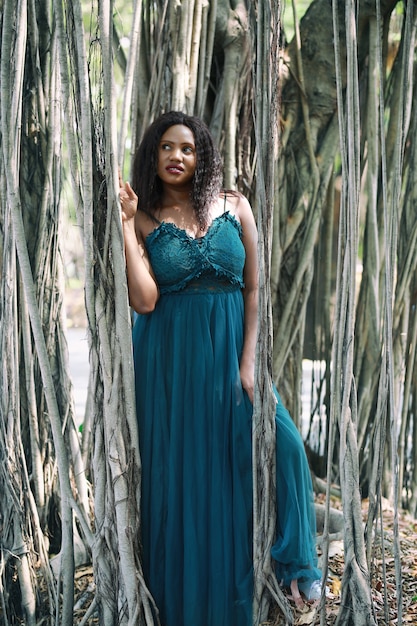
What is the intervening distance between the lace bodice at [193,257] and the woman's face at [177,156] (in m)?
0.14

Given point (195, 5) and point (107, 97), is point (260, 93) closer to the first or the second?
point (107, 97)

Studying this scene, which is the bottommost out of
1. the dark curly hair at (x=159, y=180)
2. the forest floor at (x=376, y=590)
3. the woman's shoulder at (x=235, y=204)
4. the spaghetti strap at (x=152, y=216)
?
the forest floor at (x=376, y=590)

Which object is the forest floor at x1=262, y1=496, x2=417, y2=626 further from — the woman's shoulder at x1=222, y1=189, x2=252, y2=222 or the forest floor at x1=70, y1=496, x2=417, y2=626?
the woman's shoulder at x1=222, y1=189, x2=252, y2=222

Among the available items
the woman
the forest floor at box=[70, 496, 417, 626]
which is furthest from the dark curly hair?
the forest floor at box=[70, 496, 417, 626]

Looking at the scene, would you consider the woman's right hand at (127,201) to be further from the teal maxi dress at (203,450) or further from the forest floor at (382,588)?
the forest floor at (382,588)

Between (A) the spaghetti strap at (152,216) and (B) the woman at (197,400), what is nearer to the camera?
(B) the woman at (197,400)

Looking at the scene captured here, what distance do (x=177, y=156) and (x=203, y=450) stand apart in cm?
75

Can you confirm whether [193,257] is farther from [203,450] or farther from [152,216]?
[203,450]

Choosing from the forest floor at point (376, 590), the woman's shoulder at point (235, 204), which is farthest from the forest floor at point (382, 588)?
the woman's shoulder at point (235, 204)

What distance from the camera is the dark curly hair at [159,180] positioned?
2.21 meters

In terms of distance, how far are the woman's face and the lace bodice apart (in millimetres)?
135

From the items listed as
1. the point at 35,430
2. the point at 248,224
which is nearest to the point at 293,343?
the point at 248,224

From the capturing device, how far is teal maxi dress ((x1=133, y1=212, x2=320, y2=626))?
79.5 inches

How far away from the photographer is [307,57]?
3098mm
